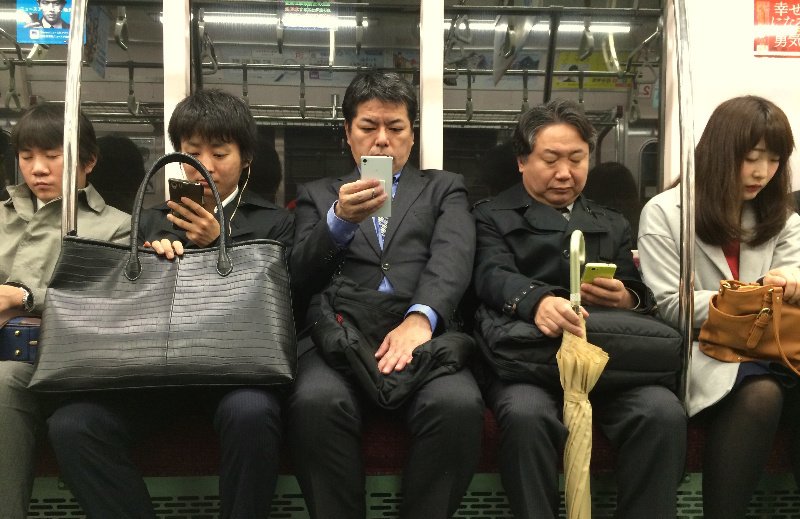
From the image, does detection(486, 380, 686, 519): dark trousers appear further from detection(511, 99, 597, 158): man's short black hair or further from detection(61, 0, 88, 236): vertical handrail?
detection(61, 0, 88, 236): vertical handrail

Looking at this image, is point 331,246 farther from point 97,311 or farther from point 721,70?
point 721,70

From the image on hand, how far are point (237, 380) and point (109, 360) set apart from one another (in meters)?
0.35

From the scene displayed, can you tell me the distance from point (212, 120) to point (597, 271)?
1.40m

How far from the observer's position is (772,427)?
7.12ft

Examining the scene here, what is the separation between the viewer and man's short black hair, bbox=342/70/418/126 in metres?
2.62

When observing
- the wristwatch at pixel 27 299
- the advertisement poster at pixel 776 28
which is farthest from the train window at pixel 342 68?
the wristwatch at pixel 27 299

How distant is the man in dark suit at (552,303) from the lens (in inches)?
81.1

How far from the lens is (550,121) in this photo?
103 inches

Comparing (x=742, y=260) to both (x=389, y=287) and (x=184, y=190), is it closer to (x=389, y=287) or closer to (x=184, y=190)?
(x=389, y=287)

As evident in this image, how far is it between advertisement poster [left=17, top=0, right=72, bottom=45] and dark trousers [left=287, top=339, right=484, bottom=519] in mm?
2239

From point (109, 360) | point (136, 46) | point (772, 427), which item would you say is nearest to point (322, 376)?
point (109, 360)

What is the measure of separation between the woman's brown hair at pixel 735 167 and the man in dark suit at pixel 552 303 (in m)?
0.30

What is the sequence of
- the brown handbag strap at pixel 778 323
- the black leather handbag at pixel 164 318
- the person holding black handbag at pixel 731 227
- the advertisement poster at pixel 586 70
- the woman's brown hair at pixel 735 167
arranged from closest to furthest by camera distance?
1. the black leather handbag at pixel 164 318
2. the brown handbag strap at pixel 778 323
3. the person holding black handbag at pixel 731 227
4. the woman's brown hair at pixel 735 167
5. the advertisement poster at pixel 586 70

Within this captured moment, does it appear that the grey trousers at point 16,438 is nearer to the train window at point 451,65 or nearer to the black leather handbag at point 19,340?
the black leather handbag at point 19,340
